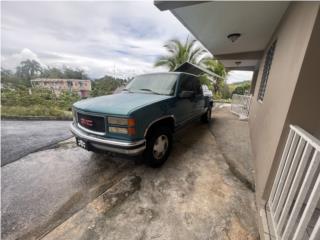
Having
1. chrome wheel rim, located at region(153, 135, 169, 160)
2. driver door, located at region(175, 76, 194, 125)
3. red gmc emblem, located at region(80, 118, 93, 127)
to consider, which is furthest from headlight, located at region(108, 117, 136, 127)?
driver door, located at region(175, 76, 194, 125)

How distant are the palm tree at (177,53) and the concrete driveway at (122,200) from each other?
33.1ft

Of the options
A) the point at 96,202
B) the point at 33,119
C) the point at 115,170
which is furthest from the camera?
the point at 33,119

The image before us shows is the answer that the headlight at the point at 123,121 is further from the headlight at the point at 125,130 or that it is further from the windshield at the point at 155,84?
the windshield at the point at 155,84

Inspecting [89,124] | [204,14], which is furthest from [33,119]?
[204,14]

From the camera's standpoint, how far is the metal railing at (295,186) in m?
1.18

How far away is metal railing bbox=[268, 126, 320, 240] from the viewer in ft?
3.86

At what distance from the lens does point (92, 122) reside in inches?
98.3

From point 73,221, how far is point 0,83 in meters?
9.76

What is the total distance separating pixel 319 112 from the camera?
1594 mm

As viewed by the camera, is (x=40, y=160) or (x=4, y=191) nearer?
(x=4, y=191)

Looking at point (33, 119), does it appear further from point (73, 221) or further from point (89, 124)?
point (73, 221)

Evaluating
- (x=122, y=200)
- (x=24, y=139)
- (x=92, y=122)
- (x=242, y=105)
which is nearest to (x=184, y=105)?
(x=92, y=122)

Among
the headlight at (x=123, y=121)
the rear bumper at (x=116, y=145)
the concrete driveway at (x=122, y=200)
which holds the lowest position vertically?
the concrete driveway at (x=122, y=200)

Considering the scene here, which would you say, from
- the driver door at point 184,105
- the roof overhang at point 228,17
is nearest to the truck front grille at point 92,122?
the driver door at point 184,105
